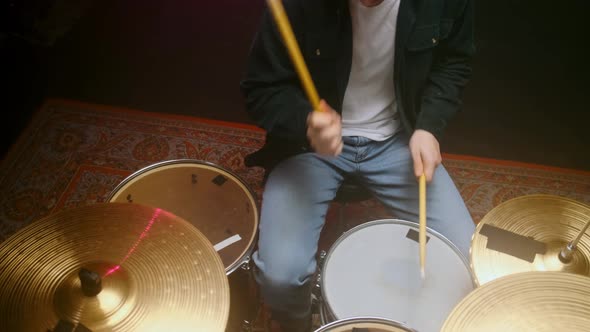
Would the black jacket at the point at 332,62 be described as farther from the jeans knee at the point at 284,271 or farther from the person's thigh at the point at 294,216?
the jeans knee at the point at 284,271

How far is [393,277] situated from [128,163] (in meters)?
1.51

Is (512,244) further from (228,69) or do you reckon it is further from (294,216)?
(228,69)

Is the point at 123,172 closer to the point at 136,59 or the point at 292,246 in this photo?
the point at 136,59

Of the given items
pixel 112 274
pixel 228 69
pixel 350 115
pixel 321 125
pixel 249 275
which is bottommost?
pixel 112 274

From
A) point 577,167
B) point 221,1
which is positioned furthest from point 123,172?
point 577,167

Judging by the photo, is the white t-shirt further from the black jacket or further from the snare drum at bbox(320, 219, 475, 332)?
the snare drum at bbox(320, 219, 475, 332)

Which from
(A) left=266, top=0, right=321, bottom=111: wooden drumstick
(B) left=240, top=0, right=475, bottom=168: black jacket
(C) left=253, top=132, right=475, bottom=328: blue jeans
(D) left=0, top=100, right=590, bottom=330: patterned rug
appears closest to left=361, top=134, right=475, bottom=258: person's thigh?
(C) left=253, top=132, right=475, bottom=328: blue jeans

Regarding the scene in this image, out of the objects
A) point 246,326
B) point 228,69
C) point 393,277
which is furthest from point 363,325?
point 228,69

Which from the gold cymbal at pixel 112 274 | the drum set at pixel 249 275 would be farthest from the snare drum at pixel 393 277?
the gold cymbal at pixel 112 274

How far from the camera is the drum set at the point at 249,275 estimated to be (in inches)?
37.0

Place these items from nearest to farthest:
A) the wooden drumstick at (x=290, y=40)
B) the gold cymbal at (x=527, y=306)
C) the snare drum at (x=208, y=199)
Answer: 1. the gold cymbal at (x=527, y=306)
2. the wooden drumstick at (x=290, y=40)
3. the snare drum at (x=208, y=199)

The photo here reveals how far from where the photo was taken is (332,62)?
1433mm

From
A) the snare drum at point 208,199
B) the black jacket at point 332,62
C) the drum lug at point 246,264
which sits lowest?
the drum lug at point 246,264

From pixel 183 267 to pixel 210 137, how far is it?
56.5 inches
